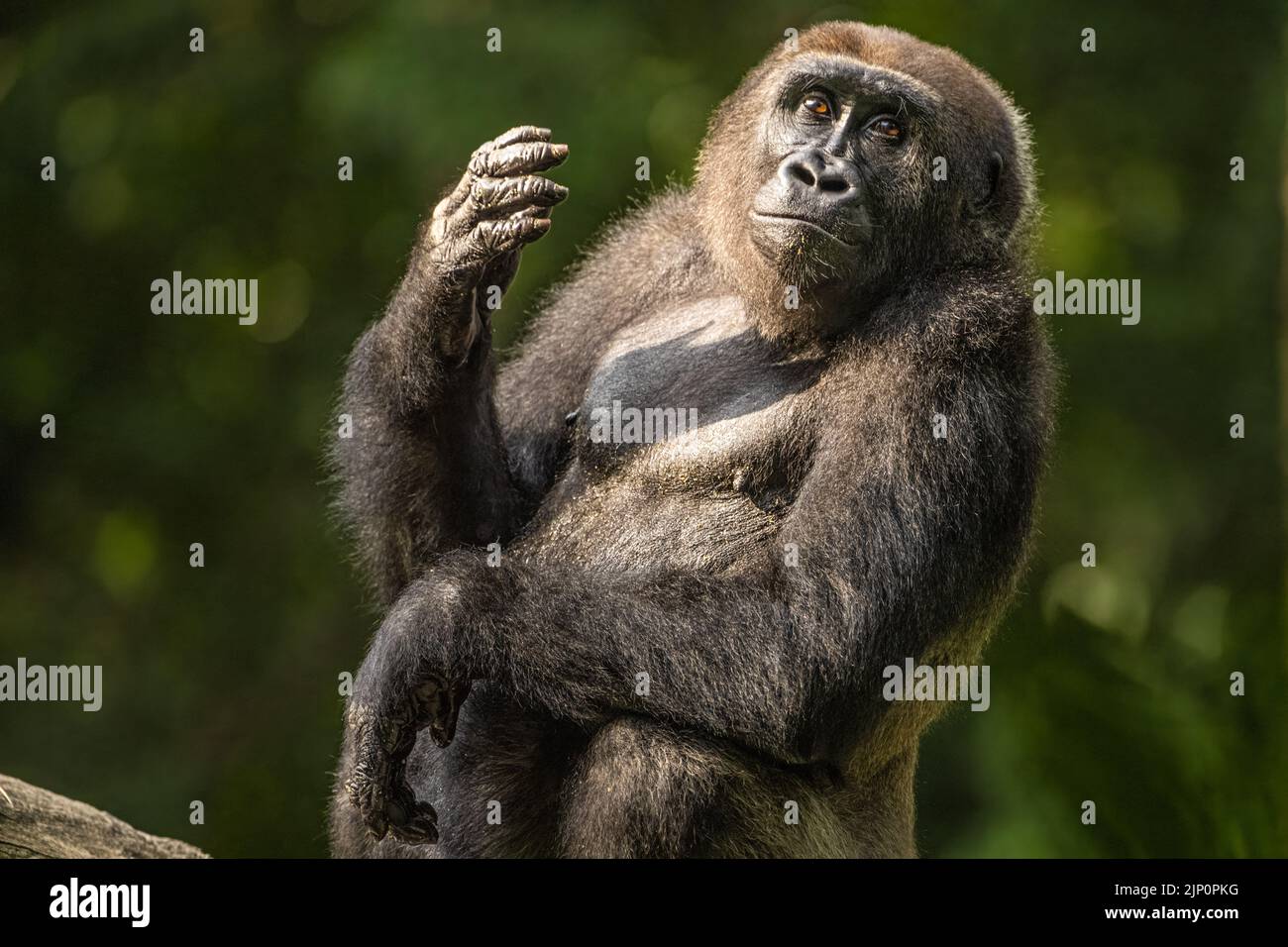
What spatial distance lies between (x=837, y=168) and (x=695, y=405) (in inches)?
38.1

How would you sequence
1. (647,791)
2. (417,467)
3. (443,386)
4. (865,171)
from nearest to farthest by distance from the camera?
(647,791), (865,171), (443,386), (417,467)

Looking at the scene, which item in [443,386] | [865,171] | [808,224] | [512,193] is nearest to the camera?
[512,193]

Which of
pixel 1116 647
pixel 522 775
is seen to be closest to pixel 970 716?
pixel 1116 647

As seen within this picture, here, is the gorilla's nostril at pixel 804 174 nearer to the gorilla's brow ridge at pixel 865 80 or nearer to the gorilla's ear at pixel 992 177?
the gorilla's brow ridge at pixel 865 80

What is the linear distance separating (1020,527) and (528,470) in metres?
1.91

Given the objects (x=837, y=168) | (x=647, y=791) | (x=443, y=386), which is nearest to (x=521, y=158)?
(x=443, y=386)

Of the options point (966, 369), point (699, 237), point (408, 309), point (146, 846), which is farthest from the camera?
point (699, 237)

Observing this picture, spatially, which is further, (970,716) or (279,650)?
(279,650)

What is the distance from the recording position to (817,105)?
18.1 feet

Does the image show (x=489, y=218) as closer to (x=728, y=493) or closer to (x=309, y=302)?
(x=728, y=493)

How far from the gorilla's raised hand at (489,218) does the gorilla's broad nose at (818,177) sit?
2.53 ft

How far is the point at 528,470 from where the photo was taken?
6090 mm

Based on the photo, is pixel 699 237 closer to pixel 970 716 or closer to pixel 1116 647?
pixel 1116 647

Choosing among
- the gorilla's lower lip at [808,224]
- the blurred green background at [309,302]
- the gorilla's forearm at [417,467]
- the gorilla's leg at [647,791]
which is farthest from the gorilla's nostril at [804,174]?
the blurred green background at [309,302]
